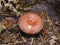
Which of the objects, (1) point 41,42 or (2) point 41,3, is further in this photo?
(2) point 41,3

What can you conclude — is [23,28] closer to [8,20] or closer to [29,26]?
[29,26]

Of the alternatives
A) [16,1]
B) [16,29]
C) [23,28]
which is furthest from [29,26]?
[16,1]

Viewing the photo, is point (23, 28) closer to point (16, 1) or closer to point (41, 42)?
point (41, 42)

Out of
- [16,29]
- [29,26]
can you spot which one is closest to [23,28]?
[29,26]

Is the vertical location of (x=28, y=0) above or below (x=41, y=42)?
above

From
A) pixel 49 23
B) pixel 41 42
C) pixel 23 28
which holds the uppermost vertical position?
pixel 23 28

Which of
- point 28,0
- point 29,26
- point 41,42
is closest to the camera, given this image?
point 29,26

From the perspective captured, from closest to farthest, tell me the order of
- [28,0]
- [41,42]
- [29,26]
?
[29,26] → [41,42] → [28,0]
